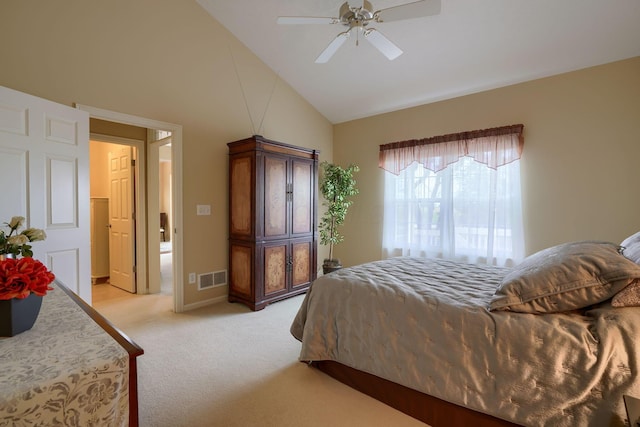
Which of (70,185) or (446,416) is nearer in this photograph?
(446,416)

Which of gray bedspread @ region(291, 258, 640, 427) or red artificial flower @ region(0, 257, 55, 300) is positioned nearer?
red artificial flower @ region(0, 257, 55, 300)

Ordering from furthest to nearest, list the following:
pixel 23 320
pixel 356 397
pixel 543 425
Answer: pixel 356 397
pixel 543 425
pixel 23 320

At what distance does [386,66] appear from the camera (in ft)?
11.9

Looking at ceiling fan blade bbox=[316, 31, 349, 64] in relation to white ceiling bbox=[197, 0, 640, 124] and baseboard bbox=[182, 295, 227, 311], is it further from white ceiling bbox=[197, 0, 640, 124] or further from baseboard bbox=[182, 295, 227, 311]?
baseboard bbox=[182, 295, 227, 311]

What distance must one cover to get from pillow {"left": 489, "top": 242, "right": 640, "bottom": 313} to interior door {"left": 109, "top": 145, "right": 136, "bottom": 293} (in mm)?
4232

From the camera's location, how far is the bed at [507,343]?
1.19 meters

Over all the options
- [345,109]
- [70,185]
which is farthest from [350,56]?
[70,185]

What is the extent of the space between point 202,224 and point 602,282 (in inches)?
136

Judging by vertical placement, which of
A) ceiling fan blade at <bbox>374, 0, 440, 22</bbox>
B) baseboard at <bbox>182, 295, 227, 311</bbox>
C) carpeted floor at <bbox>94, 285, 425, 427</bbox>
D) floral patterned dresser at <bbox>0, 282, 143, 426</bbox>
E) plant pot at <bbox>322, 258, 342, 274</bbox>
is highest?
ceiling fan blade at <bbox>374, 0, 440, 22</bbox>

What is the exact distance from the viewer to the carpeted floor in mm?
1658

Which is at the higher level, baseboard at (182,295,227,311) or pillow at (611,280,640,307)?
pillow at (611,280,640,307)

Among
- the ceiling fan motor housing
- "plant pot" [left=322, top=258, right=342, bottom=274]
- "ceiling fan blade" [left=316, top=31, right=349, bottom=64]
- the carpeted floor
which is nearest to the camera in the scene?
the carpeted floor

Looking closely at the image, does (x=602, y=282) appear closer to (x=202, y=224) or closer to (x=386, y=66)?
(x=386, y=66)

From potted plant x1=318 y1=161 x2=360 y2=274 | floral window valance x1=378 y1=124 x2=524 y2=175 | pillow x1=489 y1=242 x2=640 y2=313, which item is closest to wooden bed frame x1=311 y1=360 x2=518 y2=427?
pillow x1=489 y1=242 x2=640 y2=313
